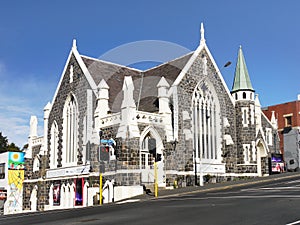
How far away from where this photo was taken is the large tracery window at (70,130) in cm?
3656

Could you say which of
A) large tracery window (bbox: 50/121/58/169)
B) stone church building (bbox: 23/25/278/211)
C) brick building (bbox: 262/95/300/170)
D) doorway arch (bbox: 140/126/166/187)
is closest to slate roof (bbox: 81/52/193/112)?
stone church building (bbox: 23/25/278/211)

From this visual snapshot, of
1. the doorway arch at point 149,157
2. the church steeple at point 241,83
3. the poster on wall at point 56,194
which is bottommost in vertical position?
the poster on wall at point 56,194

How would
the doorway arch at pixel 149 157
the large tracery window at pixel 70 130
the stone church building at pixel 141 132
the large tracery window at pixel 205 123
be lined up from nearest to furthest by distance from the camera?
the doorway arch at pixel 149 157 → the stone church building at pixel 141 132 → the large tracery window at pixel 205 123 → the large tracery window at pixel 70 130

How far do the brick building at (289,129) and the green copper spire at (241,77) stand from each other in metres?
16.0

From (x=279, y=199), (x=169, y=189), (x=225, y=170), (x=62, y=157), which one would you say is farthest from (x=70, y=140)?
(x=279, y=199)

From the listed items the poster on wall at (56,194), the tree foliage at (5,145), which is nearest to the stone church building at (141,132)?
the poster on wall at (56,194)

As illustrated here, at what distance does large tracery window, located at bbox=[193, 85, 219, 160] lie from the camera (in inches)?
1384

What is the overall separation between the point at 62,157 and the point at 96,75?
25.1 ft

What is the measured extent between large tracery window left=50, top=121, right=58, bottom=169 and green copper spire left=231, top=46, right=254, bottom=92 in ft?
54.8

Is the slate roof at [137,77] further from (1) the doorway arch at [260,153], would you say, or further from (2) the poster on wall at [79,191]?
(1) the doorway arch at [260,153]

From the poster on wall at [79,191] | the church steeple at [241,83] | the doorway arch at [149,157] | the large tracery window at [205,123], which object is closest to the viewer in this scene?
the doorway arch at [149,157]

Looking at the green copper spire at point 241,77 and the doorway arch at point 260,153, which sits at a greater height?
the green copper spire at point 241,77

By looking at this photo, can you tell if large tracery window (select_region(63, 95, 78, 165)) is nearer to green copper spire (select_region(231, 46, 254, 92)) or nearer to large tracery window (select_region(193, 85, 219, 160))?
large tracery window (select_region(193, 85, 219, 160))

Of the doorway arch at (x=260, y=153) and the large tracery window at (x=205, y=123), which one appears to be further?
the doorway arch at (x=260, y=153)
